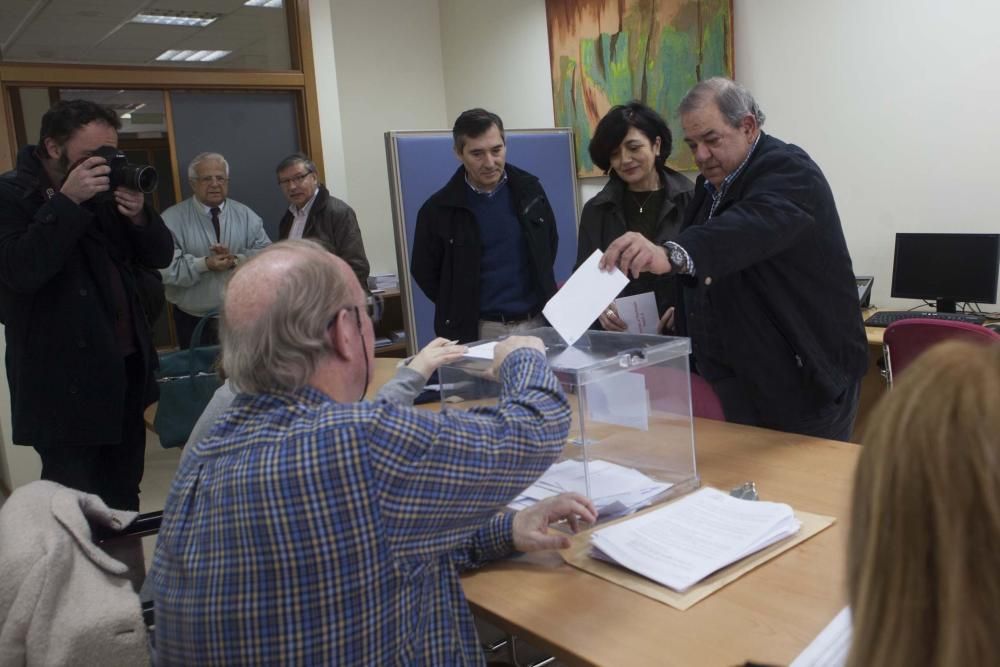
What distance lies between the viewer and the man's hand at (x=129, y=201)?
8.03 feet

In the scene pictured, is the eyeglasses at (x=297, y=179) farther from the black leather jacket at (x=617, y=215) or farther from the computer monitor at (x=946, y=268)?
the computer monitor at (x=946, y=268)

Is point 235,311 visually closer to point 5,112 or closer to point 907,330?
point 907,330

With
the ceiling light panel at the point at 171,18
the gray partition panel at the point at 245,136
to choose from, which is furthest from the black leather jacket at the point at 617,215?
the ceiling light panel at the point at 171,18

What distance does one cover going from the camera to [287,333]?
3.65ft

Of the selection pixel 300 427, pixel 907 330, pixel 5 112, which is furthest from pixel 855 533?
pixel 5 112

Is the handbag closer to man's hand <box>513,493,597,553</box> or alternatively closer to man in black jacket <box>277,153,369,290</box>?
man in black jacket <box>277,153,369,290</box>

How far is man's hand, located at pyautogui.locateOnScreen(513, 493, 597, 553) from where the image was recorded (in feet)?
4.50

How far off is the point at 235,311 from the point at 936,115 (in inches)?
130

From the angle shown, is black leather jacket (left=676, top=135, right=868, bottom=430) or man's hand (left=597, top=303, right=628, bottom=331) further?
man's hand (left=597, top=303, right=628, bottom=331)

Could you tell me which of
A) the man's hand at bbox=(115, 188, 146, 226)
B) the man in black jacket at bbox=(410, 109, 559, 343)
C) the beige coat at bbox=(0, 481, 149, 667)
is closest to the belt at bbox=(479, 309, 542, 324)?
the man in black jacket at bbox=(410, 109, 559, 343)

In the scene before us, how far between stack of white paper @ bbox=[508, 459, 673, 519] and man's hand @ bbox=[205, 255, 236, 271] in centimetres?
301

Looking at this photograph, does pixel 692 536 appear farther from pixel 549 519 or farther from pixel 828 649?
pixel 828 649

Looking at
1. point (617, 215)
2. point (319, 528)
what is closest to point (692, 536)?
point (319, 528)

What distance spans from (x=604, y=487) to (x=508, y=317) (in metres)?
1.60
